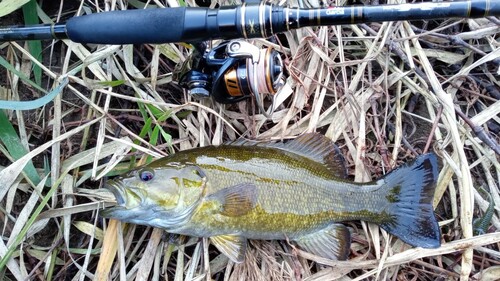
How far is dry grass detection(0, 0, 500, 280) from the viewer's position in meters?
3.13

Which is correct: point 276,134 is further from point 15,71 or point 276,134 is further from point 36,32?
point 15,71

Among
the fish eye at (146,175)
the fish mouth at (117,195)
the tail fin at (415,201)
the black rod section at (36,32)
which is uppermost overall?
the black rod section at (36,32)

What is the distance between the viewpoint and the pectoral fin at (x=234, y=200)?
284 cm

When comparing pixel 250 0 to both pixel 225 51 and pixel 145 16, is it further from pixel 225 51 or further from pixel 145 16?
pixel 145 16

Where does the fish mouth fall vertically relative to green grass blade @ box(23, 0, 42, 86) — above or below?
below

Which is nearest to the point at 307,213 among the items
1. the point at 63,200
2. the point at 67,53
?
the point at 63,200

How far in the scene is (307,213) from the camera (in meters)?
2.96

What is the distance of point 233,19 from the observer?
2.44 m

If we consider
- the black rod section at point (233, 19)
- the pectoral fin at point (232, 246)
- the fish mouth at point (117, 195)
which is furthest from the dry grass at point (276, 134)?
the black rod section at point (233, 19)

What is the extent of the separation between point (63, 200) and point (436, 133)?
220 centimetres

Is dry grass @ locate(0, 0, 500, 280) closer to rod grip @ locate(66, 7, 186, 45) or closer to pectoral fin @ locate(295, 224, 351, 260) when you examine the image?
pectoral fin @ locate(295, 224, 351, 260)

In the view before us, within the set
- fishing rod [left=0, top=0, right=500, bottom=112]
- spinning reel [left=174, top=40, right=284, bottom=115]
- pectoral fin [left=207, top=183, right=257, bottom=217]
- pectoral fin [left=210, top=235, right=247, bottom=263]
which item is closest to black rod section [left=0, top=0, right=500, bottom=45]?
fishing rod [left=0, top=0, right=500, bottom=112]

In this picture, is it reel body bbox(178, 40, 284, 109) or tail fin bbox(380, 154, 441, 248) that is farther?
tail fin bbox(380, 154, 441, 248)

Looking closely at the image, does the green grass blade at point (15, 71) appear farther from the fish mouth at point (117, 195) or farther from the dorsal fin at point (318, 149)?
the dorsal fin at point (318, 149)
